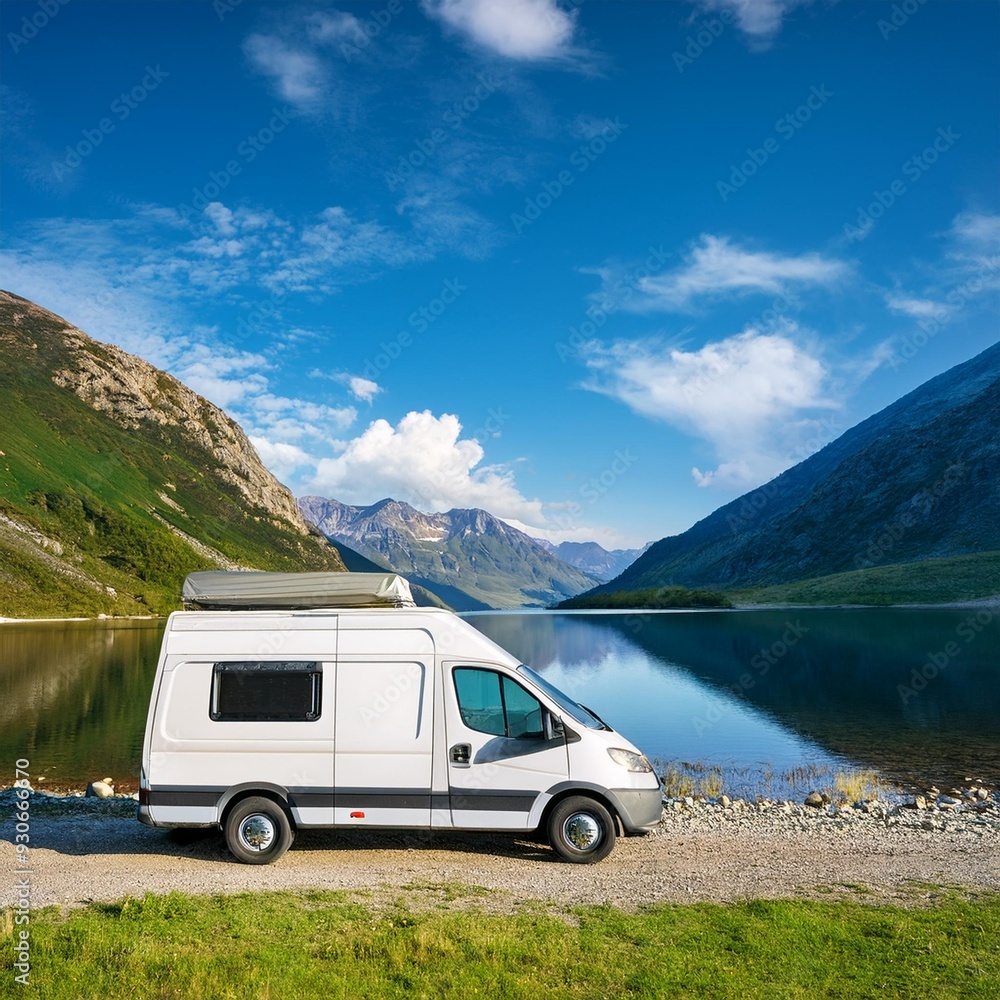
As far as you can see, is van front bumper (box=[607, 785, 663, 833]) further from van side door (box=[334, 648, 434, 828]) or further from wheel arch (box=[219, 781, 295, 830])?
wheel arch (box=[219, 781, 295, 830])

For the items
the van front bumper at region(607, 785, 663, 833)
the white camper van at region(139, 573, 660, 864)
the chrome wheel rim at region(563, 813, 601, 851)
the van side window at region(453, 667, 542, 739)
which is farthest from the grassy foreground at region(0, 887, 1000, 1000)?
the van side window at region(453, 667, 542, 739)

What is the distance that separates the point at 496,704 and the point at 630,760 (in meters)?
2.41

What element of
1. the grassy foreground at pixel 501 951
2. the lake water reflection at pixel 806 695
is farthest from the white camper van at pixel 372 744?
the lake water reflection at pixel 806 695

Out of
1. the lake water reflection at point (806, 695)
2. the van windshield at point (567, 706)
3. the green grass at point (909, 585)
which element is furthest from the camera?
the green grass at point (909, 585)

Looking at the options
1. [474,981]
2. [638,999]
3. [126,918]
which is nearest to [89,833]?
[126,918]

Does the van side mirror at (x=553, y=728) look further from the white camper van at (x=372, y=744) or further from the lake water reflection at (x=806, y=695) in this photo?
the lake water reflection at (x=806, y=695)

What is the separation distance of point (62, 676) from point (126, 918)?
154 ft

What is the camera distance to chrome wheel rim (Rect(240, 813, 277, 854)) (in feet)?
42.4

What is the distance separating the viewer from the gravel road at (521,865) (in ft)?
37.1

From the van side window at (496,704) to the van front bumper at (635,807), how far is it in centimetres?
166

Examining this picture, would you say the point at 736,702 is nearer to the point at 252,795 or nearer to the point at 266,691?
the point at 252,795

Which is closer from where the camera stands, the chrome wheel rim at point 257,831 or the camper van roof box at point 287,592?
the chrome wheel rim at point 257,831

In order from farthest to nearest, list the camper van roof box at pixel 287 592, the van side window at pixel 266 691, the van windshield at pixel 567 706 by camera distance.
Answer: the camper van roof box at pixel 287 592
the van windshield at pixel 567 706
the van side window at pixel 266 691

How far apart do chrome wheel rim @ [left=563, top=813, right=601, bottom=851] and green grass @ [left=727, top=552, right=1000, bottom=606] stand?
13672cm
